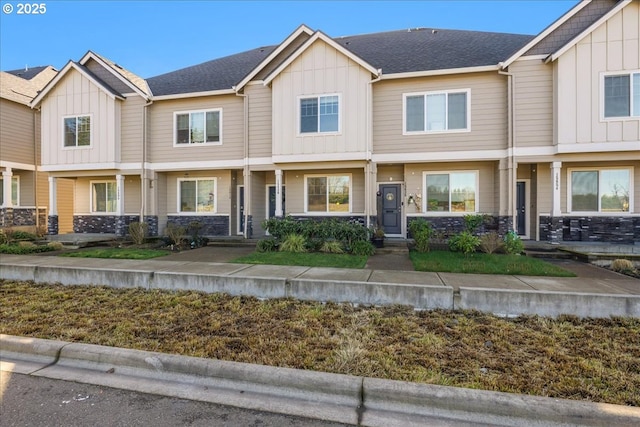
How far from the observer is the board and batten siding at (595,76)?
9.95 m

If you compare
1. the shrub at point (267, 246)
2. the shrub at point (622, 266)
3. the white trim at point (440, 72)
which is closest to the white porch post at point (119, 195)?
the shrub at point (267, 246)

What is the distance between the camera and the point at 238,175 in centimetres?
1466

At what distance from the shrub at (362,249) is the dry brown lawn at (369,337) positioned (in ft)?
13.7

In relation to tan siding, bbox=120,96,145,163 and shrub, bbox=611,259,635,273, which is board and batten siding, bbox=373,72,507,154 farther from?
tan siding, bbox=120,96,145,163

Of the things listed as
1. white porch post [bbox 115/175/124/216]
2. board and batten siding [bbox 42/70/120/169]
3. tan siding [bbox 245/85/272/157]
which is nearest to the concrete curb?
tan siding [bbox 245/85/272/157]

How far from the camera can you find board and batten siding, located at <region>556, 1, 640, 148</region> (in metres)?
9.95

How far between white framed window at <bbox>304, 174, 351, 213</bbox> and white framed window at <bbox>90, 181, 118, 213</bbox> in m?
8.90

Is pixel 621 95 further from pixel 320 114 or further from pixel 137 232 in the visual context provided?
pixel 137 232

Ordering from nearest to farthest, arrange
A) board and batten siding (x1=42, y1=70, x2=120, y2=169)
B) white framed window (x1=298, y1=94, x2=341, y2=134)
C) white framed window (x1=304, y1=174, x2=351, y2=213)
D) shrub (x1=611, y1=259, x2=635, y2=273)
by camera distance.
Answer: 1. shrub (x1=611, y1=259, x2=635, y2=273)
2. white framed window (x1=298, y1=94, x2=341, y2=134)
3. white framed window (x1=304, y1=174, x2=351, y2=213)
4. board and batten siding (x1=42, y1=70, x2=120, y2=169)

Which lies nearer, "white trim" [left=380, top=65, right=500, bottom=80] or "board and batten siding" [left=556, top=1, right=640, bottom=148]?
"board and batten siding" [left=556, top=1, right=640, bottom=148]

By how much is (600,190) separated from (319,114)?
969cm

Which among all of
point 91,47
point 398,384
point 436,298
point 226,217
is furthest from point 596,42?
point 91,47

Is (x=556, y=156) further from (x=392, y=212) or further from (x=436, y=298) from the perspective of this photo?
(x=436, y=298)

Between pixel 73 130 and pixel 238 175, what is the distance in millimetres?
6944
